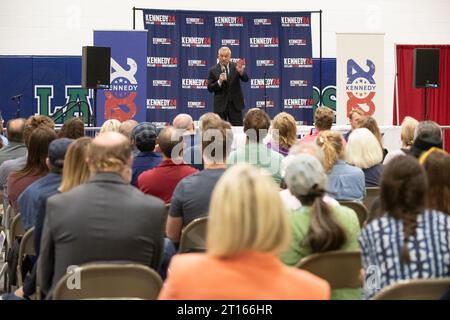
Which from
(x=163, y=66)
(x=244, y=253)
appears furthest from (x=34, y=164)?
(x=163, y=66)

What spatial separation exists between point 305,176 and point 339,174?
187 centimetres

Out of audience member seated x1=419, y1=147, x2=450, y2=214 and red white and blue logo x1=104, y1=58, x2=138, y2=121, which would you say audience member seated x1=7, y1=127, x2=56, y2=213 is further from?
red white and blue logo x1=104, y1=58, x2=138, y2=121

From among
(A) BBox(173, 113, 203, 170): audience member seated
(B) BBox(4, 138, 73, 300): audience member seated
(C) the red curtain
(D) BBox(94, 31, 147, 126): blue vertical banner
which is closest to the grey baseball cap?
(B) BBox(4, 138, 73, 300): audience member seated

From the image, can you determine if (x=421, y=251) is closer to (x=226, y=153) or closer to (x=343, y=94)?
(x=226, y=153)

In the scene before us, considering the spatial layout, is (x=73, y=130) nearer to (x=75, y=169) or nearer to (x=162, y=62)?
(x=75, y=169)

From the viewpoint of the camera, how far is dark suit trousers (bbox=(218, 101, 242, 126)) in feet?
36.5

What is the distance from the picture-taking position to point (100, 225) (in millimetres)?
3107

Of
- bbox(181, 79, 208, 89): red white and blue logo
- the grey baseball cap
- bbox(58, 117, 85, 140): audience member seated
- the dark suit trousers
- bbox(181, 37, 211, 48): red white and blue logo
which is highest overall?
bbox(181, 37, 211, 48): red white and blue logo

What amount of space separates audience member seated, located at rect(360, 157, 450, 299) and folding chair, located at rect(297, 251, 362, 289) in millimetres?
99

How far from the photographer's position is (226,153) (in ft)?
15.0

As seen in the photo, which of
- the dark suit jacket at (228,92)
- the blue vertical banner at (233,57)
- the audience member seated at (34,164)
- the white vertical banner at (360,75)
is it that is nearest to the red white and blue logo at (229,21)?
the blue vertical banner at (233,57)

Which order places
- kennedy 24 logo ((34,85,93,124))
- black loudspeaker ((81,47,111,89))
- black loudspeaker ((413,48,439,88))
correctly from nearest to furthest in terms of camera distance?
black loudspeaker ((81,47,111,89))
black loudspeaker ((413,48,439,88))
kennedy 24 logo ((34,85,93,124))
